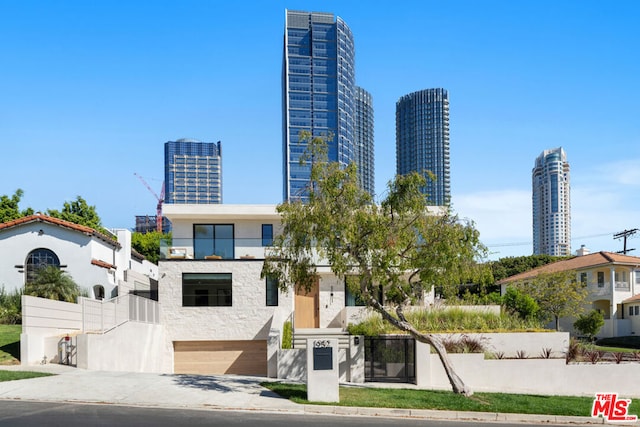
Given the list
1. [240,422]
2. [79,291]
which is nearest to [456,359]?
[240,422]

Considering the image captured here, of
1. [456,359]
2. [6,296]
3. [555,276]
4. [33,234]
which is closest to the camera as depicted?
[456,359]

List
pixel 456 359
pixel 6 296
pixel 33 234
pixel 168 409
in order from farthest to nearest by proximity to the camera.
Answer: pixel 33 234 → pixel 6 296 → pixel 456 359 → pixel 168 409

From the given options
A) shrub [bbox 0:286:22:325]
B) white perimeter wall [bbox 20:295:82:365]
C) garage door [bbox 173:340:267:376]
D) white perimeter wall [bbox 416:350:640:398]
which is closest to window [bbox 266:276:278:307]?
garage door [bbox 173:340:267:376]

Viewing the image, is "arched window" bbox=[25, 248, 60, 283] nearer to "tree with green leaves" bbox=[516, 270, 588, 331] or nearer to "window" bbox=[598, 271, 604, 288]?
"tree with green leaves" bbox=[516, 270, 588, 331]

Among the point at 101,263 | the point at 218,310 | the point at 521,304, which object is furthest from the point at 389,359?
the point at 101,263

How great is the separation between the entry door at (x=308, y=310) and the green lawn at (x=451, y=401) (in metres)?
12.5

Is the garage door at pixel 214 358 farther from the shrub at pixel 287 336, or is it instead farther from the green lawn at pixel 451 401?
the green lawn at pixel 451 401

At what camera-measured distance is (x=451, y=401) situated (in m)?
15.3

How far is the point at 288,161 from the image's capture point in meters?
183

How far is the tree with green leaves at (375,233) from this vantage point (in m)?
15.8

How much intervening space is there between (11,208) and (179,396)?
108ft

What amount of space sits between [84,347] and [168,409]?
20.5ft

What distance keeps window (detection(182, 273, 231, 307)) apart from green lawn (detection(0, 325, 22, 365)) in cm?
720

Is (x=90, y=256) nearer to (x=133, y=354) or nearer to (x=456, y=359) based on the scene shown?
(x=133, y=354)
